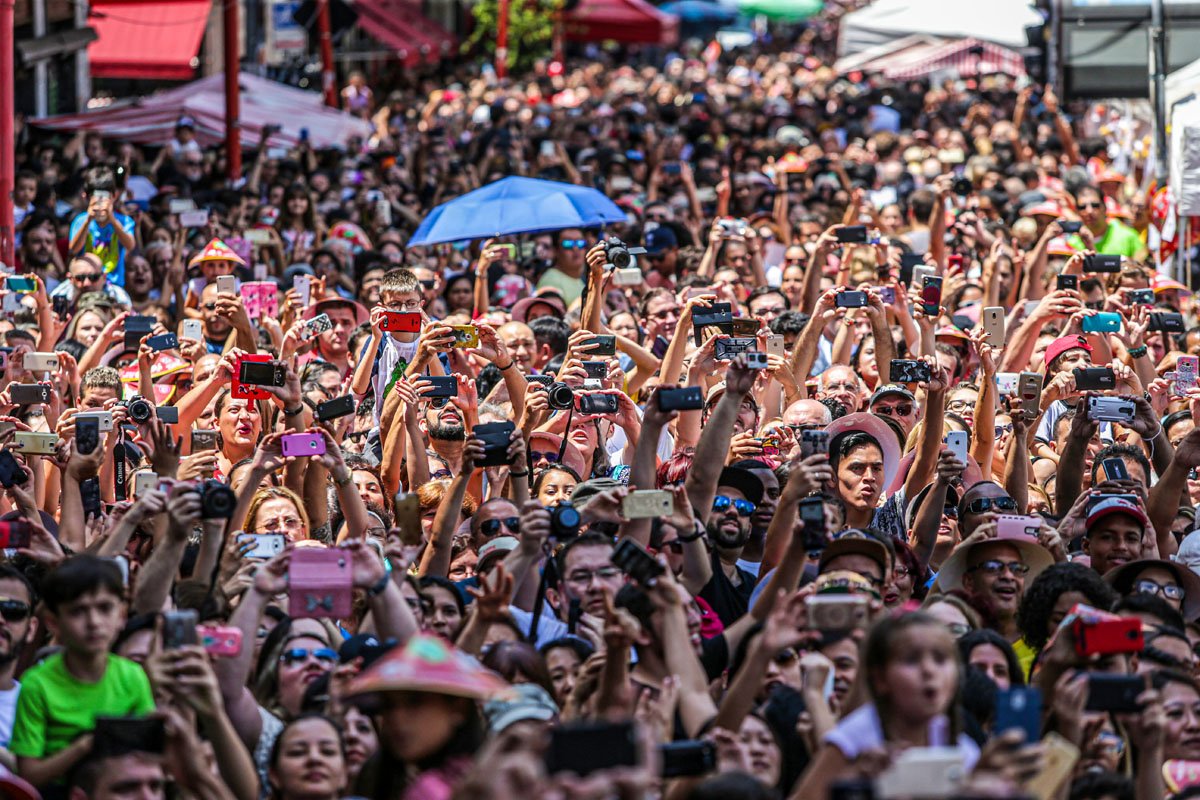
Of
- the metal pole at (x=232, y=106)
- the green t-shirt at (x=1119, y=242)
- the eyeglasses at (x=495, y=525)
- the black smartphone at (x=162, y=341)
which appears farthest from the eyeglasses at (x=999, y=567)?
the metal pole at (x=232, y=106)

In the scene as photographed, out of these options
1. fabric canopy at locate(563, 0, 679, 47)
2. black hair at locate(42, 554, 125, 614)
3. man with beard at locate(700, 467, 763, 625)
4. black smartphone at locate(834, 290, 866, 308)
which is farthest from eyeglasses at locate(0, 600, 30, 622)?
fabric canopy at locate(563, 0, 679, 47)

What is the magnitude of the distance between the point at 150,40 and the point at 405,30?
991 centimetres

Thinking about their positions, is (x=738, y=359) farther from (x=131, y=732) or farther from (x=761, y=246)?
(x=761, y=246)

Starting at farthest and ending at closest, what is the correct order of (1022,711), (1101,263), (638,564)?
(1101,263) < (638,564) < (1022,711)

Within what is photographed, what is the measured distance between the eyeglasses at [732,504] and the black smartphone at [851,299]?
2248 millimetres

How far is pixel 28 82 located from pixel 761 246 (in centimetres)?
1025

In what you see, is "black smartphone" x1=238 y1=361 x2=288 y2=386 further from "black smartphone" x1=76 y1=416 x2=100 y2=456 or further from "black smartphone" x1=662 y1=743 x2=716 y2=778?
"black smartphone" x1=662 y1=743 x2=716 y2=778

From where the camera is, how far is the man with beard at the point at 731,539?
642 centimetres

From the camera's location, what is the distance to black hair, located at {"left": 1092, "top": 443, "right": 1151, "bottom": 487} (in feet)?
24.9

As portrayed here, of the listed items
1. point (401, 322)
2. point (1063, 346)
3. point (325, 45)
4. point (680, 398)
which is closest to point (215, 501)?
point (680, 398)

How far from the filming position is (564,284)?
12.4 metres

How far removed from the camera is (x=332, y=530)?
7395 millimetres

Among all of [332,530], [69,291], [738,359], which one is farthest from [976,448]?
[69,291]

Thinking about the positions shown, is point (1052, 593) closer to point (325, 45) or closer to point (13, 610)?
point (13, 610)
